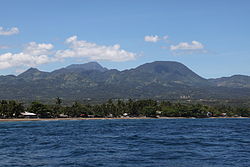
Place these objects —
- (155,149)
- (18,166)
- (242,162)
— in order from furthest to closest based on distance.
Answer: (155,149), (242,162), (18,166)

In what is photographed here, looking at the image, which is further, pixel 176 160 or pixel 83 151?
pixel 83 151

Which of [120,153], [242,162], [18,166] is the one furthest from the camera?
[120,153]

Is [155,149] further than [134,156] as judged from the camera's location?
Yes

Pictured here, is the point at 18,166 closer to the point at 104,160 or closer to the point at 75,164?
the point at 75,164

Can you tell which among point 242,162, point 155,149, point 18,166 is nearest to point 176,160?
point 242,162

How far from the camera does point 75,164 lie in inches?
1652

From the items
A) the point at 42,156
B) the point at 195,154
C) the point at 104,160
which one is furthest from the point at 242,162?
the point at 42,156

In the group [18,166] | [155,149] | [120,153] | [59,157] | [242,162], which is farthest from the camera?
[155,149]

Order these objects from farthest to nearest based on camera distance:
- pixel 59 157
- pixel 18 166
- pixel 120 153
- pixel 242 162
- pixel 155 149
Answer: pixel 155 149, pixel 120 153, pixel 59 157, pixel 242 162, pixel 18 166

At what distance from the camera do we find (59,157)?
155 ft

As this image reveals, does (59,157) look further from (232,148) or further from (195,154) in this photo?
(232,148)

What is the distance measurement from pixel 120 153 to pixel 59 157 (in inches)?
345

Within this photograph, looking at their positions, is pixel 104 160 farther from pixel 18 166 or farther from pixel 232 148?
pixel 232 148

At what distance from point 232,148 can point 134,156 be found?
731 inches
